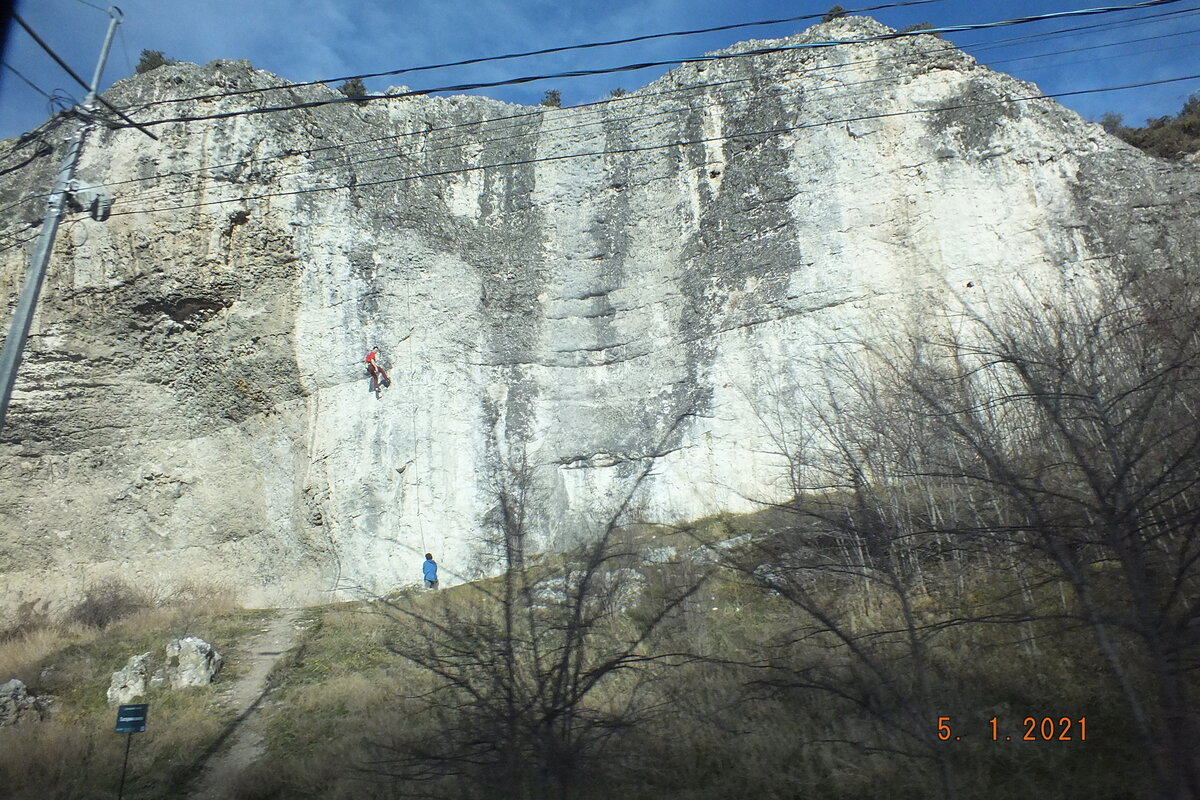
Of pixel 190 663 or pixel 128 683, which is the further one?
pixel 190 663

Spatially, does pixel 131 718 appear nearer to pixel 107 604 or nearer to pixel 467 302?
pixel 107 604

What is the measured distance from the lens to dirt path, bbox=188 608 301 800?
28.1 ft

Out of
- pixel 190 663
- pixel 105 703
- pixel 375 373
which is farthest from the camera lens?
pixel 375 373

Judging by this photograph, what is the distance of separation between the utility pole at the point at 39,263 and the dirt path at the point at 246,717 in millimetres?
4522

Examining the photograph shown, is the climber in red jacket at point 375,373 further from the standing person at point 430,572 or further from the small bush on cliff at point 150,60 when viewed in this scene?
the small bush on cliff at point 150,60

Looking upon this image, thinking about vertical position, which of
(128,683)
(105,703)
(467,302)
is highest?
(467,302)

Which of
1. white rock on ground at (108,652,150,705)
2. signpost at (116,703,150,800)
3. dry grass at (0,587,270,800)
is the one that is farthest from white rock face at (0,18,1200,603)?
signpost at (116,703,150,800)

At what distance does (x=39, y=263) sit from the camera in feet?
22.9

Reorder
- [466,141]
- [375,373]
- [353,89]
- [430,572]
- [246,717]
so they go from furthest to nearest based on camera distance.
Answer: [353,89]
[466,141]
[375,373]
[430,572]
[246,717]

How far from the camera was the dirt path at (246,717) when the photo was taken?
8.58m

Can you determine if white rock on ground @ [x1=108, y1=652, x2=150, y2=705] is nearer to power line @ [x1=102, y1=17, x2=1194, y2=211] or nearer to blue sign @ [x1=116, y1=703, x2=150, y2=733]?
blue sign @ [x1=116, y1=703, x2=150, y2=733]

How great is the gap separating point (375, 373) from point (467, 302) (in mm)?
2521

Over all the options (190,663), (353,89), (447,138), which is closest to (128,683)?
(190,663)

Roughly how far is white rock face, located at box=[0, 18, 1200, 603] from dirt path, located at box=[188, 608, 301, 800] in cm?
182
